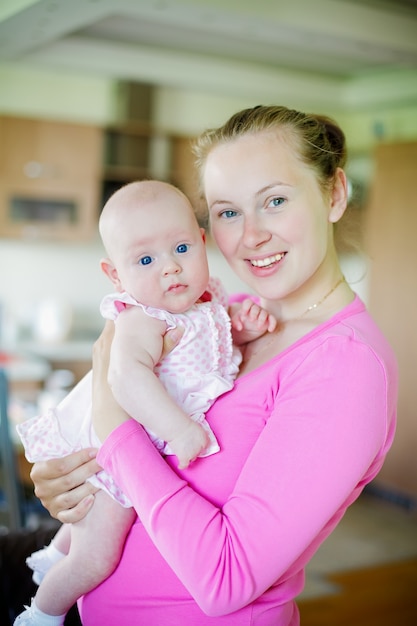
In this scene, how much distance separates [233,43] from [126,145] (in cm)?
111

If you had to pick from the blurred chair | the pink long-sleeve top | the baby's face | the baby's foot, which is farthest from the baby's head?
the blurred chair

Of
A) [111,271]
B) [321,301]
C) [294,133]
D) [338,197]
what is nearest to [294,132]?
[294,133]

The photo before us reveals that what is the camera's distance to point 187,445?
124cm

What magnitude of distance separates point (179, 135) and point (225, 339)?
4.75 metres

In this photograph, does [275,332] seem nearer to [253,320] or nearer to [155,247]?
[253,320]

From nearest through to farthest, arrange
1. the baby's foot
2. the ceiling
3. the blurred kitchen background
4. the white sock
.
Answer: the white sock < the baby's foot < the ceiling < the blurred kitchen background

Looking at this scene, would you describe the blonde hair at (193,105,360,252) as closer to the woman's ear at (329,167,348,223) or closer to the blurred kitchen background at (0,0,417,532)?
the woman's ear at (329,167,348,223)

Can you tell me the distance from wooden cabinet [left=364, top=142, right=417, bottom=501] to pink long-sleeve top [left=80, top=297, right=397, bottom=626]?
14.1ft

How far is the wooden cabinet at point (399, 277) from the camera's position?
5477 millimetres

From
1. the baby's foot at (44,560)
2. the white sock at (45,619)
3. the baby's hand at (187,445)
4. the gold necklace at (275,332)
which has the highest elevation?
the gold necklace at (275,332)

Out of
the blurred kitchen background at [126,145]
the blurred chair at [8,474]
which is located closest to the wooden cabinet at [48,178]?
the blurred kitchen background at [126,145]

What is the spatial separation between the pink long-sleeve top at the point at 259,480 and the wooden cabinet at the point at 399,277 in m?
4.31

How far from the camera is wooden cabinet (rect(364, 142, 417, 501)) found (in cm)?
548

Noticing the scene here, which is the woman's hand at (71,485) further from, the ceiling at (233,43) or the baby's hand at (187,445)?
the ceiling at (233,43)
